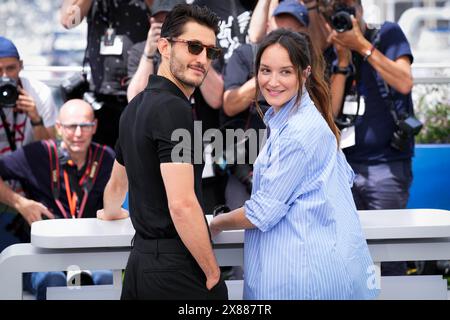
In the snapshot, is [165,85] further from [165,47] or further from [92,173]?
[92,173]

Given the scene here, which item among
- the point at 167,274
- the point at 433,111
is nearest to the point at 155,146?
the point at 167,274

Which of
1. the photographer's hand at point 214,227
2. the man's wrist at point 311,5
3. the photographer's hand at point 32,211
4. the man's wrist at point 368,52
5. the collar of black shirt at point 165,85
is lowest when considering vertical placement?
the photographer's hand at point 32,211

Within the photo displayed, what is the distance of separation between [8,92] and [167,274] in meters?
2.10

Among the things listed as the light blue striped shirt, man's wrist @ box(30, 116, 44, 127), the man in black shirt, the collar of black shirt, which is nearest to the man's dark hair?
the man in black shirt

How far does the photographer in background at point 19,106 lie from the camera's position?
4.03 m

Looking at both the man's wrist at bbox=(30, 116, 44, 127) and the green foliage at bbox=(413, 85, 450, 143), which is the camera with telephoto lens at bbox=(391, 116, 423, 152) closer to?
the green foliage at bbox=(413, 85, 450, 143)

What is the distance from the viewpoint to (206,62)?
2.38 metres

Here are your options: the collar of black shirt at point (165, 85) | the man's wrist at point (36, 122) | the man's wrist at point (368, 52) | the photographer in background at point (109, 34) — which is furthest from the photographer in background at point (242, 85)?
the collar of black shirt at point (165, 85)

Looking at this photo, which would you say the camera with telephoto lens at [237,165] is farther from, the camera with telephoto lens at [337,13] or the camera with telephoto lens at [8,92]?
the camera with telephoto lens at [8,92]

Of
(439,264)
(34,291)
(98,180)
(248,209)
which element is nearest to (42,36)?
(98,180)

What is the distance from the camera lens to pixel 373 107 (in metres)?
4.07

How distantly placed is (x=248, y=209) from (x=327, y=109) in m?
0.48

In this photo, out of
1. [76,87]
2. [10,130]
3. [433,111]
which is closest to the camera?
[10,130]

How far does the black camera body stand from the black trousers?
79.5 inches
